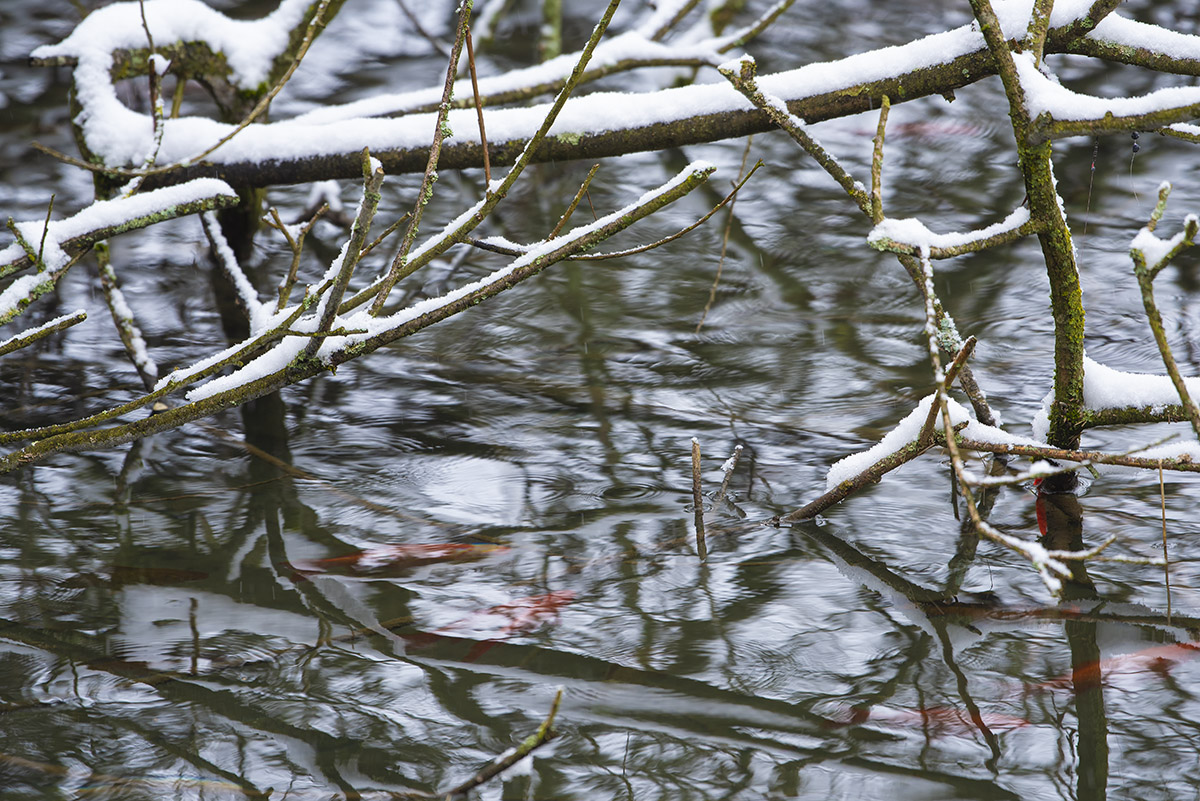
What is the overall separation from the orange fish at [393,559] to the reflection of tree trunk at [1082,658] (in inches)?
53.1

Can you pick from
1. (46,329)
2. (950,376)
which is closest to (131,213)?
(46,329)

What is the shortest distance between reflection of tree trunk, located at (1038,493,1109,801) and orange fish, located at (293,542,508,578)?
135 cm

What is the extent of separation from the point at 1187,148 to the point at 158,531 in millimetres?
4952

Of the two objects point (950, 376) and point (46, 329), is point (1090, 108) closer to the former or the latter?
point (950, 376)

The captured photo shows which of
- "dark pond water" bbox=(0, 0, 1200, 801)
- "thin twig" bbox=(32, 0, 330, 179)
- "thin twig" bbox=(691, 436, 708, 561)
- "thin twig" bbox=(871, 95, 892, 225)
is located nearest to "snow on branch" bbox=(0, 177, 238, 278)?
"thin twig" bbox=(32, 0, 330, 179)

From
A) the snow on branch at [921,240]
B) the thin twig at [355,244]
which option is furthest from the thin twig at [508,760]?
the snow on branch at [921,240]

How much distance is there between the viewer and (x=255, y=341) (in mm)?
2398

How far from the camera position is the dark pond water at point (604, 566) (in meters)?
2.07

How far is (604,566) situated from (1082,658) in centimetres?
109

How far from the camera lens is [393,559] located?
2.72 metres

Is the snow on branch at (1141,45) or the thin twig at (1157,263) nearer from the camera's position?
the thin twig at (1157,263)

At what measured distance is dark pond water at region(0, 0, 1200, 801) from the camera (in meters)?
Result: 2.07

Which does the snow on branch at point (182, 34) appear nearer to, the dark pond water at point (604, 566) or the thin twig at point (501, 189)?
the dark pond water at point (604, 566)

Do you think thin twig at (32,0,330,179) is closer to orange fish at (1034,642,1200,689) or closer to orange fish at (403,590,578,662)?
orange fish at (403,590,578,662)
